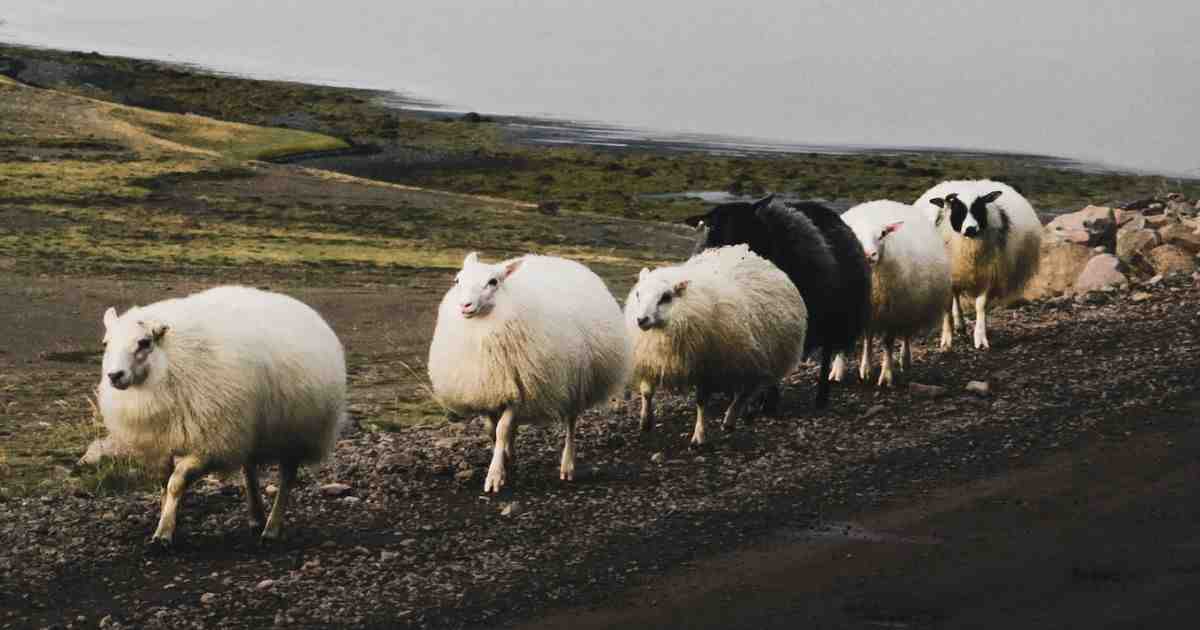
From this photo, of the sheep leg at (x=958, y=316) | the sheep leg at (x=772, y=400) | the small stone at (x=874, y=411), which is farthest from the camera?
the sheep leg at (x=958, y=316)

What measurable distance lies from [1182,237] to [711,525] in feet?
64.3

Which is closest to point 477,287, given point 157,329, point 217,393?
point 217,393

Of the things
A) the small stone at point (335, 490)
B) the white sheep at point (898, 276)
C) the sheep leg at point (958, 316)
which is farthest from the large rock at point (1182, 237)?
the small stone at point (335, 490)

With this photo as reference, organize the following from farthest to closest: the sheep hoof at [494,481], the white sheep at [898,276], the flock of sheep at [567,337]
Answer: the white sheep at [898,276]
the sheep hoof at [494,481]
the flock of sheep at [567,337]

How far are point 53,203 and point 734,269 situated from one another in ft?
123

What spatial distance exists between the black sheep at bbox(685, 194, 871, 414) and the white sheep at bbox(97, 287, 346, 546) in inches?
269

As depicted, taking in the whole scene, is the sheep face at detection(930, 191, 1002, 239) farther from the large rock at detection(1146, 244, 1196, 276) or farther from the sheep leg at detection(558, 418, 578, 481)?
the sheep leg at detection(558, 418, 578, 481)

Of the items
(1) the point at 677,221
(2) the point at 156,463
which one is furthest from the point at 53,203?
(2) the point at 156,463

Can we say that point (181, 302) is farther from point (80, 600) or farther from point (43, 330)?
point (43, 330)

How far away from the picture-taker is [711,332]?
17000mm

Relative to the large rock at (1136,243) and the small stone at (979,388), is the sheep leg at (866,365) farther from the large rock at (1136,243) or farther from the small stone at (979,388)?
the large rock at (1136,243)

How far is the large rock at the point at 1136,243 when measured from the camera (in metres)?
29.2

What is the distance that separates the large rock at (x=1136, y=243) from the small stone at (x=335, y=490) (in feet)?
60.6

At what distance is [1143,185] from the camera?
2977 inches
